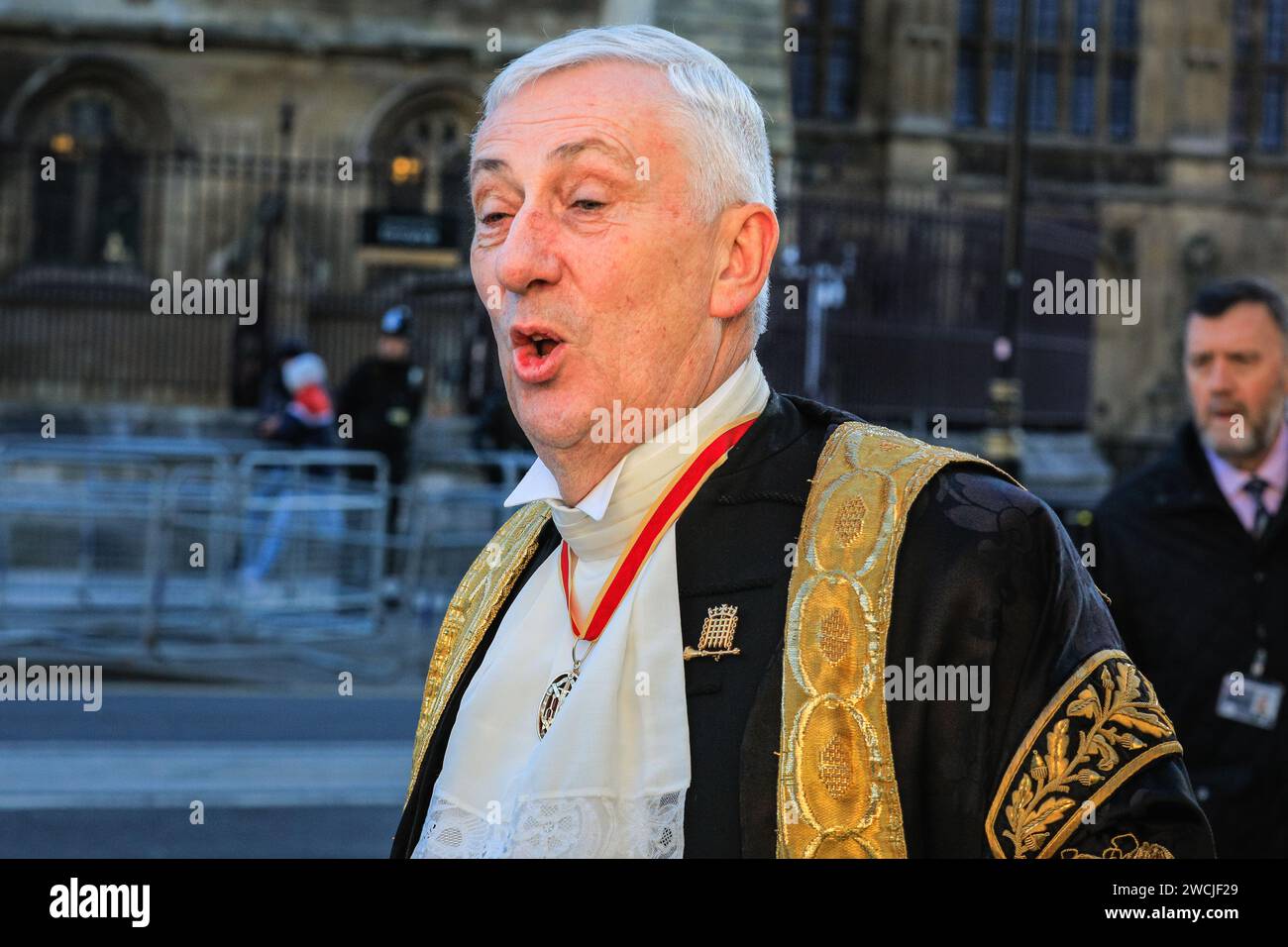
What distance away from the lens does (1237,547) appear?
13.3 feet

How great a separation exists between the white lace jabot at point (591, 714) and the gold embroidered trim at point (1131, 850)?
0.47 metres

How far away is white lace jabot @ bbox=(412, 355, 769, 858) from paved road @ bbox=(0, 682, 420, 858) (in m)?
3.86

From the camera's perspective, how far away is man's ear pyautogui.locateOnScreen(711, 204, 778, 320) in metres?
2.12

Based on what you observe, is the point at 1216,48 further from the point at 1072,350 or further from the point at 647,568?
the point at 647,568

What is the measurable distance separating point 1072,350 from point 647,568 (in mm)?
21842

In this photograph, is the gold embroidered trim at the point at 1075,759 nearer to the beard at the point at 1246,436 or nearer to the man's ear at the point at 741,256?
the man's ear at the point at 741,256

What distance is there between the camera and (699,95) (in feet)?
6.79

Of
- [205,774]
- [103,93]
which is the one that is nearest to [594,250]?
[205,774]

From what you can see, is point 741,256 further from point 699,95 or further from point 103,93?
point 103,93

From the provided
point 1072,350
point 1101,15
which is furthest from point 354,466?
point 1101,15

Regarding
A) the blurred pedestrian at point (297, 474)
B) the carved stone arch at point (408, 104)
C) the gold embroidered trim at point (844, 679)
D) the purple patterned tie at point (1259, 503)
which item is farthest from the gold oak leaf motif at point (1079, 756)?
the carved stone arch at point (408, 104)

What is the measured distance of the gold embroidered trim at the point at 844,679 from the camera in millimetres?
1855

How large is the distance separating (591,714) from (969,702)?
0.45 meters

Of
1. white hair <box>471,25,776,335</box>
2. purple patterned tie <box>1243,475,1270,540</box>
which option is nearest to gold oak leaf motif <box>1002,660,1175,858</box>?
white hair <box>471,25,776,335</box>
